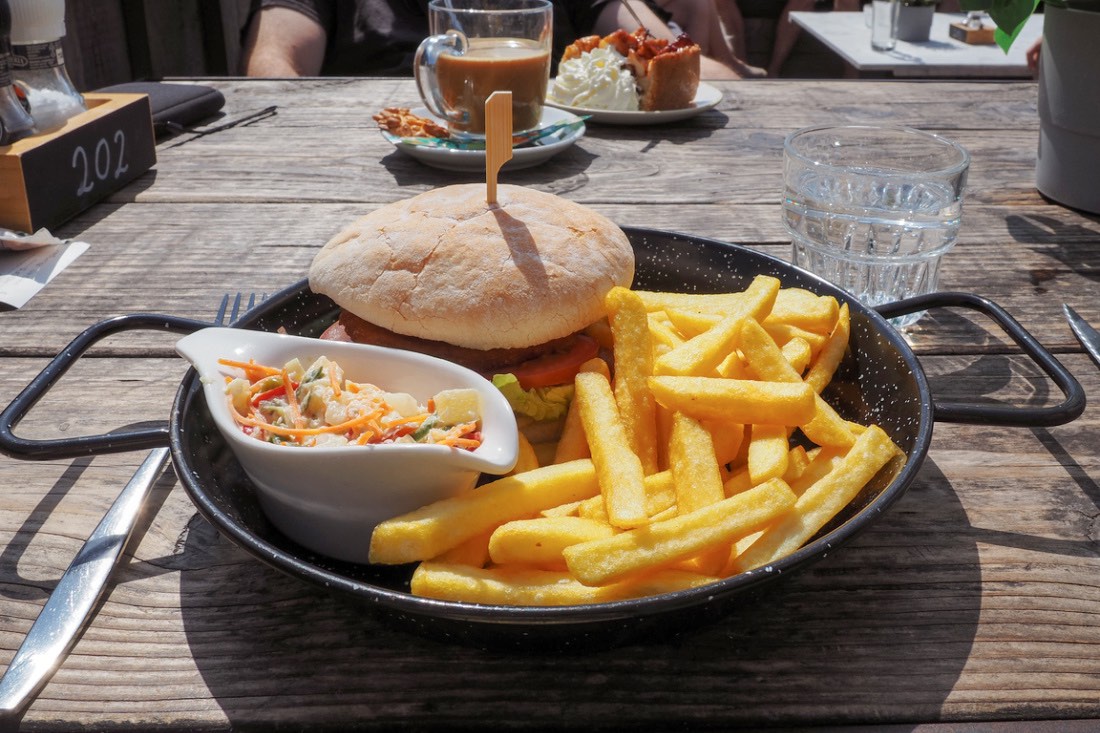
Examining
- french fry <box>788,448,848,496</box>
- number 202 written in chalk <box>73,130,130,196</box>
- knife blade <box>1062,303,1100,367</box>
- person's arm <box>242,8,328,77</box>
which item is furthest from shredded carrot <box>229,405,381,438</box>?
person's arm <box>242,8,328,77</box>

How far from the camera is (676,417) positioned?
1269 mm

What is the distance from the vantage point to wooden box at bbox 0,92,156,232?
223 cm

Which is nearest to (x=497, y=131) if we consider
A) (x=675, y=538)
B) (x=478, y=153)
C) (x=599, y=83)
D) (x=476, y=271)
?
(x=476, y=271)

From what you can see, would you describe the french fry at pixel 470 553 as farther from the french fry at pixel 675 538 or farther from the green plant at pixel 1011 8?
the green plant at pixel 1011 8

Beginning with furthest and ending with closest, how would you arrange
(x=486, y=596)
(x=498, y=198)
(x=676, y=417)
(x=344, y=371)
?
(x=498, y=198)
(x=344, y=371)
(x=676, y=417)
(x=486, y=596)

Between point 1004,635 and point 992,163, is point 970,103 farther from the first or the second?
point 1004,635

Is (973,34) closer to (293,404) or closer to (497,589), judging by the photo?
(293,404)

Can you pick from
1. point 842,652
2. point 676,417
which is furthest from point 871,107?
point 842,652

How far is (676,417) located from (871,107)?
9.05ft

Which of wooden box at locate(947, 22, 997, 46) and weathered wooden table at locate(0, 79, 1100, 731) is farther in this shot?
wooden box at locate(947, 22, 997, 46)

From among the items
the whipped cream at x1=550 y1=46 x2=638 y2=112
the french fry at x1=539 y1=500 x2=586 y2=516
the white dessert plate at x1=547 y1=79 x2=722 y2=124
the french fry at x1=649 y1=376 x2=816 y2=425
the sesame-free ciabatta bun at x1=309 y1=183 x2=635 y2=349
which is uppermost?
the whipped cream at x1=550 y1=46 x2=638 y2=112

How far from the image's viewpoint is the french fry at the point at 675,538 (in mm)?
980

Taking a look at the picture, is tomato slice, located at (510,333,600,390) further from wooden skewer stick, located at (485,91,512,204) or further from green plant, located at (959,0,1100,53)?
green plant, located at (959,0,1100,53)

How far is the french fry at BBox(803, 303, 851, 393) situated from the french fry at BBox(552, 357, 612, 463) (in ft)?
1.18
